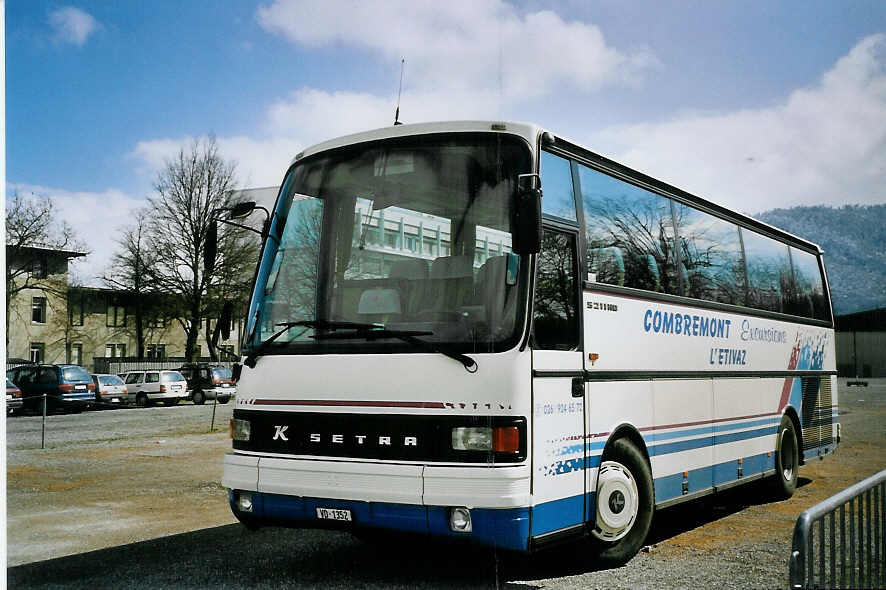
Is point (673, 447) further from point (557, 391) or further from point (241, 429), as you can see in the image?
point (241, 429)

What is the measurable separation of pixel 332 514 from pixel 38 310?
43.0 metres

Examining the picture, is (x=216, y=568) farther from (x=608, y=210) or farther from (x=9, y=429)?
(x=9, y=429)

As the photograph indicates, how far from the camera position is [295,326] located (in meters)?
6.89

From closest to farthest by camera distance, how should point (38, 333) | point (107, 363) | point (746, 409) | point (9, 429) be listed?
point (746, 409) → point (9, 429) → point (38, 333) → point (107, 363)

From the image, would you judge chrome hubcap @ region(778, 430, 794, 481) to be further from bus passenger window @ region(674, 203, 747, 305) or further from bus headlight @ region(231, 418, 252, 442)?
bus headlight @ region(231, 418, 252, 442)

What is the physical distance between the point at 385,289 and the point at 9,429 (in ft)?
74.2

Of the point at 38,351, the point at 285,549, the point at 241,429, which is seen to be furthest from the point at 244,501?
the point at 38,351

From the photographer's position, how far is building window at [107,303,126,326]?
47219 millimetres

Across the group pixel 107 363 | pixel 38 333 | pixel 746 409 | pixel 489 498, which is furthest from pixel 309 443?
pixel 107 363

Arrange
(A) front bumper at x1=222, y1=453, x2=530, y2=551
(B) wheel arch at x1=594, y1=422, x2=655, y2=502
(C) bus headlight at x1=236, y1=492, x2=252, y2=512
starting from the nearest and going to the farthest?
(A) front bumper at x1=222, y1=453, x2=530, y2=551
(C) bus headlight at x1=236, y1=492, x2=252, y2=512
(B) wheel arch at x1=594, y1=422, x2=655, y2=502

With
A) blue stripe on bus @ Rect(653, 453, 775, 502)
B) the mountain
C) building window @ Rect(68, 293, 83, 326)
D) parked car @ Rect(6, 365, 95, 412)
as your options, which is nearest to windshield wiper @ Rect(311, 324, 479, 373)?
blue stripe on bus @ Rect(653, 453, 775, 502)

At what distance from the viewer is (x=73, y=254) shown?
36812mm

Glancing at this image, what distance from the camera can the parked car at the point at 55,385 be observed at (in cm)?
3416

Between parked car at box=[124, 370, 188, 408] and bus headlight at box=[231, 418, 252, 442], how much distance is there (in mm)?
34125
